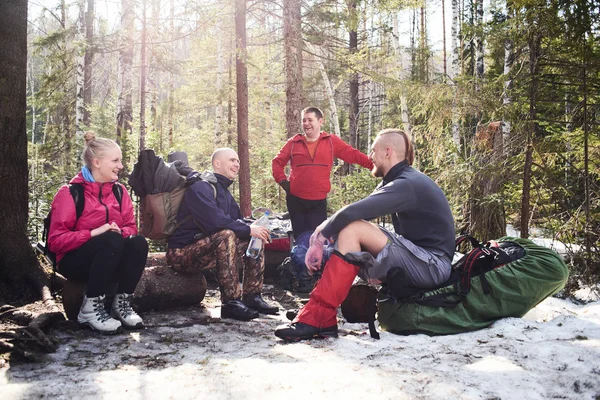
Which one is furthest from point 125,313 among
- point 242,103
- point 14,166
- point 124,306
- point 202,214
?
point 242,103

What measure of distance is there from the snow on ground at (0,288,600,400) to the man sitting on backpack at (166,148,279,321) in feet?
2.20

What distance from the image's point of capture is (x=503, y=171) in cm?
603

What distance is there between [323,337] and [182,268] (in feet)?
6.12

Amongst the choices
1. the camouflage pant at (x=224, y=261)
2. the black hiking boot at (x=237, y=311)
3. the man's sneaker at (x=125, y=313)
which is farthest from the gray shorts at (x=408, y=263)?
the man's sneaker at (x=125, y=313)

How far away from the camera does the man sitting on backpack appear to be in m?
4.36

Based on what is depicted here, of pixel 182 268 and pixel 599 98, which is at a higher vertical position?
pixel 599 98

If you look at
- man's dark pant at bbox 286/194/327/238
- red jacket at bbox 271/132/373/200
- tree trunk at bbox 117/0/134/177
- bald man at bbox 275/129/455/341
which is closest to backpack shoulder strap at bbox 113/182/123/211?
bald man at bbox 275/129/455/341

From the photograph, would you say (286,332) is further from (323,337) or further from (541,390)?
(541,390)

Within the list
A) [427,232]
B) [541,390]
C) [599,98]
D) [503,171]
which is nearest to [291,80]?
[503,171]

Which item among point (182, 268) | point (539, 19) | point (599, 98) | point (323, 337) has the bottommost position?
point (323, 337)

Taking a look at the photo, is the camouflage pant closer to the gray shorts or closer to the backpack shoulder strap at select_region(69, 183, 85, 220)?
the backpack shoulder strap at select_region(69, 183, 85, 220)

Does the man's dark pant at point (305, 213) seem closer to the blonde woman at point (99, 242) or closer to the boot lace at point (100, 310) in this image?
the blonde woman at point (99, 242)

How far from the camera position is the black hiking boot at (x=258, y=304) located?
4.53 meters

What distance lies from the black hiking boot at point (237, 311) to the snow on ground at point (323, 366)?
0.44m
